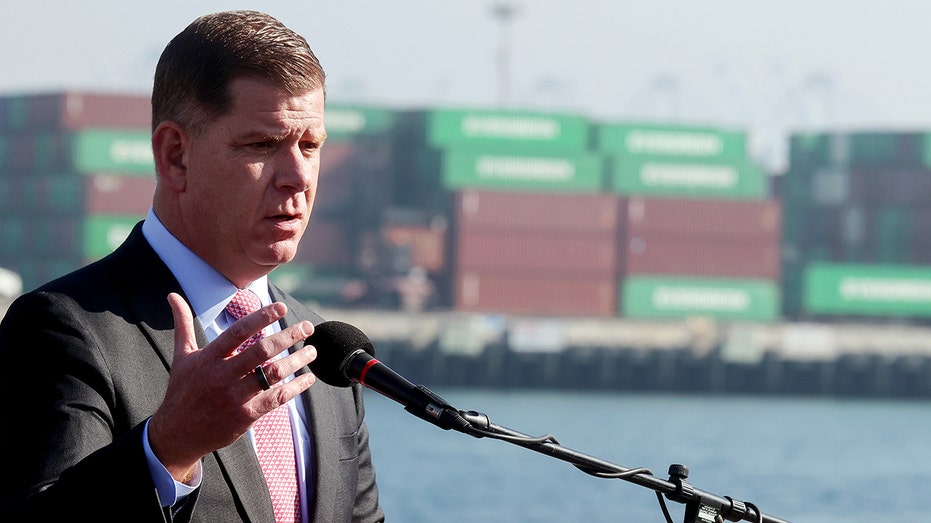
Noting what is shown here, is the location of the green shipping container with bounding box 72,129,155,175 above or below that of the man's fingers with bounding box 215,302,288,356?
below

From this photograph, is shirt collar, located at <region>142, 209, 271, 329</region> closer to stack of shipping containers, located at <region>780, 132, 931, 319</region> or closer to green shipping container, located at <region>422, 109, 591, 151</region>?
stack of shipping containers, located at <region>780, 132, 931, 319</region>

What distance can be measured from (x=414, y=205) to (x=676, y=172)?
39.0 ft

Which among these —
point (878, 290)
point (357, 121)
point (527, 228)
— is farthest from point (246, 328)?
point (357, 121)

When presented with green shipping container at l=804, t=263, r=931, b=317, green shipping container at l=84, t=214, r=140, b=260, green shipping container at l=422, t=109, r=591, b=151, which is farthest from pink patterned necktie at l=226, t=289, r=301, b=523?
green shipping container at l=422, t=109, r=591, b=151

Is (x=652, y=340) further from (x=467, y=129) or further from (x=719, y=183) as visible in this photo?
(x=467, y=129)

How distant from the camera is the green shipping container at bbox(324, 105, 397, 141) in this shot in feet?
212

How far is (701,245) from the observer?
60094 millimetres

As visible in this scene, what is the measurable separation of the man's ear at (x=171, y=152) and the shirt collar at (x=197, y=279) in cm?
10

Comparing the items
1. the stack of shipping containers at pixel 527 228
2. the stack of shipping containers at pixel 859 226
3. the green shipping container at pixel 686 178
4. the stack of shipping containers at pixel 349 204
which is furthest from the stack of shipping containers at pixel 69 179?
the stack of shipping containers at pixel 859 226

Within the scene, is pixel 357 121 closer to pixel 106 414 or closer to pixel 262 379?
pixel 106 414

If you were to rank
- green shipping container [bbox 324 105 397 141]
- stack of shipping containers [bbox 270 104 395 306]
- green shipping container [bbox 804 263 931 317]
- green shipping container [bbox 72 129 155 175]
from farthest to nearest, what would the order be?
green shipping container [bbox 324 105 397 141]
stack of shipping containers [bbox 270 104 395 306]
green shipping container [bbox 72 129 155 175]
green shipping container [bbox 804 263 931 317]

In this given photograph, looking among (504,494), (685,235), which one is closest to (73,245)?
(685,235)

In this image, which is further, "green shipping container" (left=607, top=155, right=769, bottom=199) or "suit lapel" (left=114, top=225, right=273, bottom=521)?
"green shipping container" (left=607, top=155, right=769, bottom=199)

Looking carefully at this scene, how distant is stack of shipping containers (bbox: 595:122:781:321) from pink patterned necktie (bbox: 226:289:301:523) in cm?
5776
